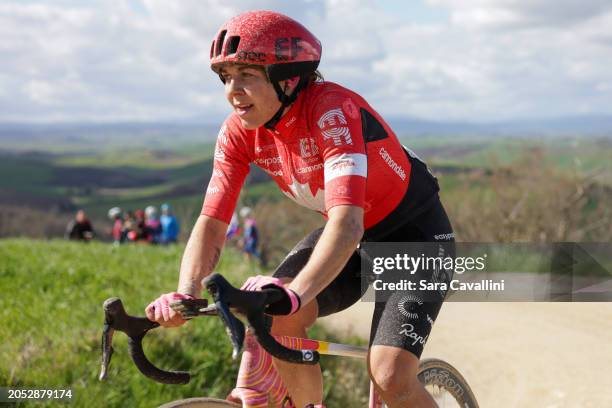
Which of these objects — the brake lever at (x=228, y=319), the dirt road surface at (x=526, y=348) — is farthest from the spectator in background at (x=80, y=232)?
the brake lever at (x=228, y=319)

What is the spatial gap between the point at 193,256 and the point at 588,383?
5520mm

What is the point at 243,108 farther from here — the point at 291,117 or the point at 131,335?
the point at 131,335

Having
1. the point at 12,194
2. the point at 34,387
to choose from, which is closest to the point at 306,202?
the point at 34,387

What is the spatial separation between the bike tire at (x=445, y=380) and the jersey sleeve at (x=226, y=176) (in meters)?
1.48

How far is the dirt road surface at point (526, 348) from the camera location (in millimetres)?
7961

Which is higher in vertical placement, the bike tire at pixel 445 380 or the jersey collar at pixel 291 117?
the jersey collar at pixel 291 117

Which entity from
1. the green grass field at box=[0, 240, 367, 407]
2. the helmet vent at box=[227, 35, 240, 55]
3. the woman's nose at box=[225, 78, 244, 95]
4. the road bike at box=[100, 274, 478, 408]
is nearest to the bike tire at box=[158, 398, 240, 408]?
the road bike at box=[100, 274, 478, 408]

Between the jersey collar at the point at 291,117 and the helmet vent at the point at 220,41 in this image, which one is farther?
the jersey collar at the point at 291,117

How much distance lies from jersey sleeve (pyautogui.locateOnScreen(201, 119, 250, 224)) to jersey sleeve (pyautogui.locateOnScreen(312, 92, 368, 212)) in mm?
536

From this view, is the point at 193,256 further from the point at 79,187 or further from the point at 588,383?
the point at 79,187

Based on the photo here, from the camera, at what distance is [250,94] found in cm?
354

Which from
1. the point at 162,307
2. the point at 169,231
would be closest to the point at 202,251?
the point at 162,307

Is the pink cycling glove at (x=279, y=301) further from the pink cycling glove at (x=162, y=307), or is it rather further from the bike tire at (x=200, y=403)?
the bike tire at (x=200, y=403)

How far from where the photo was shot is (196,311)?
3.22 meters
